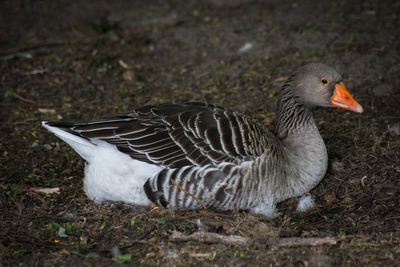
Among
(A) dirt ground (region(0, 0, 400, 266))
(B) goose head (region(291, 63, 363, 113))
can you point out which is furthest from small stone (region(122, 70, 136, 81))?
(B) goose head (region(291, 63, 363, 113))

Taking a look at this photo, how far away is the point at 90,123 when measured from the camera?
4504 mm

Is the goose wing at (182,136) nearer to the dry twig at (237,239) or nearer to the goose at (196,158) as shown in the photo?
the goose at (196,158)

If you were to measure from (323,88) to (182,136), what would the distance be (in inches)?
67.0

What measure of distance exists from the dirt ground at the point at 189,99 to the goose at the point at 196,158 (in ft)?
0.73

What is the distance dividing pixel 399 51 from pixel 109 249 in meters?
5.99

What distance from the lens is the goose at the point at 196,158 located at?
4.36 meters

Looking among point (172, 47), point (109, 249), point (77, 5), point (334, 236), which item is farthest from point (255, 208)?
point (77, 5)

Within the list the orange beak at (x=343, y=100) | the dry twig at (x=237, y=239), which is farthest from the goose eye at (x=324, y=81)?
the dry twig at (x=237, y=239)

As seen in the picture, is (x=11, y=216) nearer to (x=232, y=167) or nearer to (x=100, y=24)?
(x=232, y=167)

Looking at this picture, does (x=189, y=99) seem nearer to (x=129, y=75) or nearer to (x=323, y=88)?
(x=129, y=75)

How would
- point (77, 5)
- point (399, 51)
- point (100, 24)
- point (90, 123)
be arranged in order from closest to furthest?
1. point (90, 123)
2. point (399, 51)
3. point (100, 24)
4. point (77, 5)

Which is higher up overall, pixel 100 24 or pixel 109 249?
pixel 100 24

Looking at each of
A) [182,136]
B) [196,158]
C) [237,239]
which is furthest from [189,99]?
[237,239]

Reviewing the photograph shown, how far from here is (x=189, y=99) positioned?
22.6ft
